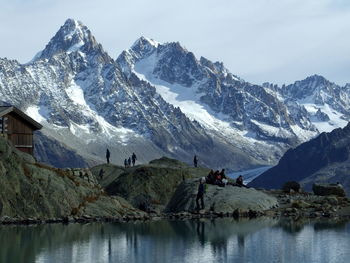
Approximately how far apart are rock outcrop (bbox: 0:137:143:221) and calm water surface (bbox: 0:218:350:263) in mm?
4652

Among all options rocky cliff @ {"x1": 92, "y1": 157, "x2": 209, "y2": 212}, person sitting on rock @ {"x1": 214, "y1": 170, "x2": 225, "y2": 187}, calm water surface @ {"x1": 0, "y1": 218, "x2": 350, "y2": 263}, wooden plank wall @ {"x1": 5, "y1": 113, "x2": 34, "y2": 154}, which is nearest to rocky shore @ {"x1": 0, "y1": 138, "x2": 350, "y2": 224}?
person sitting on rock @ {"x1": 214, "y1": 170, "x2": 225, "y2": 187}

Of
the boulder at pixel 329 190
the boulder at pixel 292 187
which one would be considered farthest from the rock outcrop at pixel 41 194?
the boulder at pixel 292 187

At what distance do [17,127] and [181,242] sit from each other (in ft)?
151

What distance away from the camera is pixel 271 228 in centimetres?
7069

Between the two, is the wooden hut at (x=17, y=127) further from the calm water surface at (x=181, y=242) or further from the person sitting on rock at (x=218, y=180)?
the calm water surface at (x=181, y=242)

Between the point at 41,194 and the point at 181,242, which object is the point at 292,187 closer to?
the point at 41,194

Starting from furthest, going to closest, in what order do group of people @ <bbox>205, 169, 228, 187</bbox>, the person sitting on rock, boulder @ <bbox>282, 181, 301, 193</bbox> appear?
boulder @ <bbox>282, 181, 301, 193</bbox> → group of people @ <bbox>205, 169, 228, 187</bbox> → the person sitting on rock

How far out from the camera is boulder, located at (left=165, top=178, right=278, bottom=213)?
85.6 meters

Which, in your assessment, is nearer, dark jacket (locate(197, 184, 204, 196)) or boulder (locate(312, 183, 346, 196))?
dark jacket (locate(197, 184, 204, 196))

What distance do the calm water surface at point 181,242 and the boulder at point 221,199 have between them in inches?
304

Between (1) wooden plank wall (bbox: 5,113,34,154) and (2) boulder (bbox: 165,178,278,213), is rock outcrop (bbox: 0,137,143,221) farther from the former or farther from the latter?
(1) wooden plank wall (bbox: 5,113,34,154)

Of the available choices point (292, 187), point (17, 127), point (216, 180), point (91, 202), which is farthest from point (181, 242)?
point (292, 187)

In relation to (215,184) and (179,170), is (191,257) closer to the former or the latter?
(215,184)

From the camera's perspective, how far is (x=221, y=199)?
86.6 m
